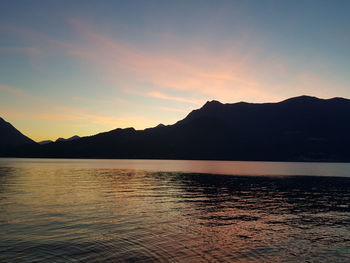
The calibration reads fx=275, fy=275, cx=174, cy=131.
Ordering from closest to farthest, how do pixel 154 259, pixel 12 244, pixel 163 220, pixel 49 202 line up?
pixel 154 259
pixel 12 244
pixel 163 220
pixel 49 202

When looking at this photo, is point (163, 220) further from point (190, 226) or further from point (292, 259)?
point (292, 259)

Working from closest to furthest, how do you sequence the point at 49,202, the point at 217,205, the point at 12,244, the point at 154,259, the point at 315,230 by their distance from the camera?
the point at 154,259, the point at 12,244, the point at 315,230, the point at 49,202, the point at 217,205

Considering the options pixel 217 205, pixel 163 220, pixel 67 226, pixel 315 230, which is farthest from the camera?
pixel 217 205

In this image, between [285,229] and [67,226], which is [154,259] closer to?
[67,226]

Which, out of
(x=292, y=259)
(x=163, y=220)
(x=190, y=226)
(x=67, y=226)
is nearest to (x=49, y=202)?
(x=67, y=226)

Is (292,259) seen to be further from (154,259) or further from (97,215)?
(97,215)

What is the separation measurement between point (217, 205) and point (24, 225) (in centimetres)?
3150

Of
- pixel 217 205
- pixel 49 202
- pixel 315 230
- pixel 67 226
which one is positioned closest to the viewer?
pixel 67 226

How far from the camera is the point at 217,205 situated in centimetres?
5034

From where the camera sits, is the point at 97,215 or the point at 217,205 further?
the point at 217,205

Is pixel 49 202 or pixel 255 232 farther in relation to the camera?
pixel 49 202

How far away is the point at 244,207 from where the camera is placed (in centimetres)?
4872

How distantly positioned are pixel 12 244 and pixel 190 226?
18609mm

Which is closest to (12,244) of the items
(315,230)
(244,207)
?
(315,230)
